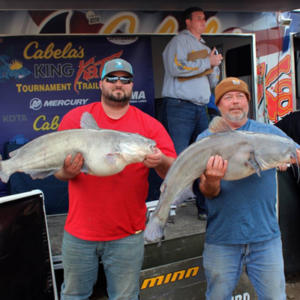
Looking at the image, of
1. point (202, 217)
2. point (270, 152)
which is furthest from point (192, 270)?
point (270, 152)

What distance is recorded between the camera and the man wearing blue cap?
102 inches

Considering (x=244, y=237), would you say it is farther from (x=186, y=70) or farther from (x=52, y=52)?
(x=52, y=52)

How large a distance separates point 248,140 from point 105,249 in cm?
129

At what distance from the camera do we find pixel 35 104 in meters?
5.32

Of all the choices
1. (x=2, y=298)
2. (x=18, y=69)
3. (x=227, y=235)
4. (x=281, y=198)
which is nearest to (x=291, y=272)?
(x=281, y=198)

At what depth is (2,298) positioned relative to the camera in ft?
9.04

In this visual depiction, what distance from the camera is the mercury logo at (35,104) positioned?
5.30m

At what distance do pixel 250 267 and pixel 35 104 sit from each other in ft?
13.0

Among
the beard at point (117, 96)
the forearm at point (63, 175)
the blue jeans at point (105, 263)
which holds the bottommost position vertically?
the blue jeans at point (105, 263)

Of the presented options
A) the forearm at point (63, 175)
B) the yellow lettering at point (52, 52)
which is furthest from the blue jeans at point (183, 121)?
the forearm at point (63, 175)

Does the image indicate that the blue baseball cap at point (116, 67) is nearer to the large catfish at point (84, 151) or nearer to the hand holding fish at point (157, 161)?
the large catfish at point (84, 151)

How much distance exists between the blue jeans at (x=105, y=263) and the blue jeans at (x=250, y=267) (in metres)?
0.58

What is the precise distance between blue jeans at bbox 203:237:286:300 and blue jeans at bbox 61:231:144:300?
58 cm

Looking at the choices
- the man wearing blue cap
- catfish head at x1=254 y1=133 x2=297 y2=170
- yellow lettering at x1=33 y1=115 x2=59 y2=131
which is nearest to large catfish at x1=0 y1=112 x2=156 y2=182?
the man wearing blue cap
